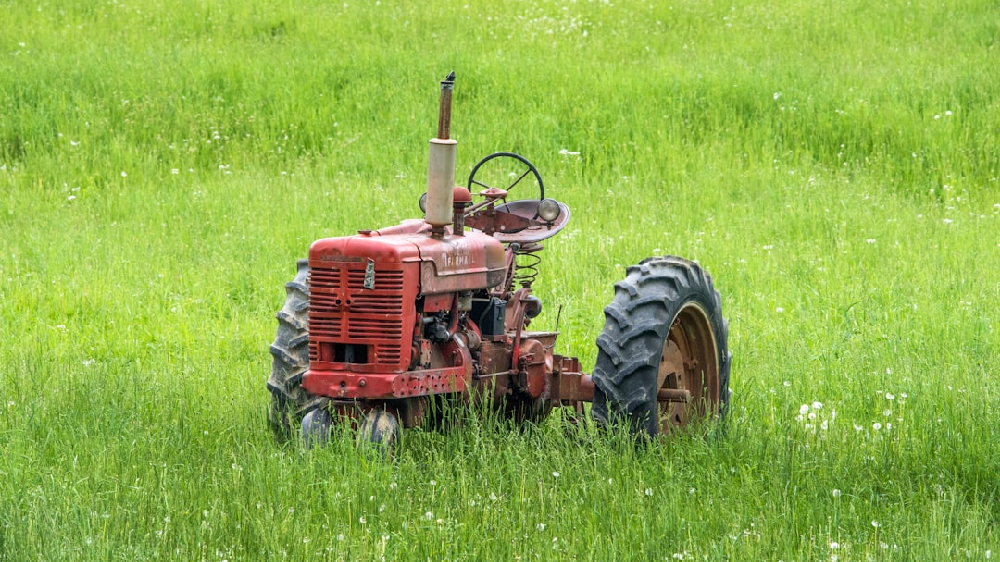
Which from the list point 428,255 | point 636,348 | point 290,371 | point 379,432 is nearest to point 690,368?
point 636,348

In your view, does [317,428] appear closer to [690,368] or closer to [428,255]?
[428,255]

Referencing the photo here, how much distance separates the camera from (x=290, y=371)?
251 inches

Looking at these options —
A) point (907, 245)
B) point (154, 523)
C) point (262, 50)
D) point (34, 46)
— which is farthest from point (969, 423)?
point (34, 46)

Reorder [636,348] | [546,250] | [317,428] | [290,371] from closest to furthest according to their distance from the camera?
[317,428] → [636,348] → [290,371] → [546,250]

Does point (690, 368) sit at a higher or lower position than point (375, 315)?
lower

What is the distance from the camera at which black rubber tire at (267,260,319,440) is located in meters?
6.36

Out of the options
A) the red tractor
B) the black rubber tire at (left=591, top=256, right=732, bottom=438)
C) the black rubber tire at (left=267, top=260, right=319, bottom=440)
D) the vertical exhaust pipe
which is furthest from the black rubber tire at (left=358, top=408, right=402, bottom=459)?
the black rubber tire at (left=591, top=256, right=732, bottom=438)

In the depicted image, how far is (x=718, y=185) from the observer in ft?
44.3

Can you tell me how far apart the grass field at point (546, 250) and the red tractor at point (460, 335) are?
0.74 ft

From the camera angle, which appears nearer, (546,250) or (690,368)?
(690,368)

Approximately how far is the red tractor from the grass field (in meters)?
0.23

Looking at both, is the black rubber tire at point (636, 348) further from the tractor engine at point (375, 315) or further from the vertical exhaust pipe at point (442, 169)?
the vertical exhaust pipe at point (442, 169)

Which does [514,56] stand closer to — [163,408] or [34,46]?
[34,46]

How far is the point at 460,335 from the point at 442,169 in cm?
88
